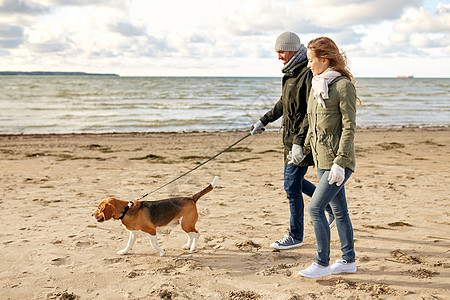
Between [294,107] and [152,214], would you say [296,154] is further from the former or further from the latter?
[152,214]

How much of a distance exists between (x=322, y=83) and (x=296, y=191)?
4.80ft

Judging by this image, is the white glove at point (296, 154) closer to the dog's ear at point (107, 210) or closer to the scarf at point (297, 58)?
the scarf at point (297, 58)

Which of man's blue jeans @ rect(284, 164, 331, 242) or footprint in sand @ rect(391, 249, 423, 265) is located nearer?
footprint in sand @ rect(391, 249, 423, 265)

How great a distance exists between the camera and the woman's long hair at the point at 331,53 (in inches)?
134

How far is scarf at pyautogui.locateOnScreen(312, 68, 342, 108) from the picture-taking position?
132 inches

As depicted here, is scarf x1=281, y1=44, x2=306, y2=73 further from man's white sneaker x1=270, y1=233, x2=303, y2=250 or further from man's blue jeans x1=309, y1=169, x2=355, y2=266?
man's white sneaker x1=270, y1=233, x2=303, y2=250

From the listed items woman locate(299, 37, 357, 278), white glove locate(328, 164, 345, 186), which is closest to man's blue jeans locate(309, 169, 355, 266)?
woman locate(299, 37, 357, 278)

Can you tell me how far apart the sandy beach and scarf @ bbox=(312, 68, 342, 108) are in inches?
65.8

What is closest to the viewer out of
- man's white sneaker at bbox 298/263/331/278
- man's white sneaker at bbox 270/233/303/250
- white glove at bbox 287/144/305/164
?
man's white sneaker at bbox 298/263/331/278

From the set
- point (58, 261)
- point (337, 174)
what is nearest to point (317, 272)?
point (337, 174)

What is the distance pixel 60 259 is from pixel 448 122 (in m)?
20.8

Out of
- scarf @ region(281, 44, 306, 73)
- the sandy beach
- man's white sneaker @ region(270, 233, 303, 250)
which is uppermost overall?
scarf @ region(281, 44, 306, 73)

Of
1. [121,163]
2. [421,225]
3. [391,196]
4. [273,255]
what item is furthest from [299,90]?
[121,163]

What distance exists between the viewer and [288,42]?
13.5 feet
